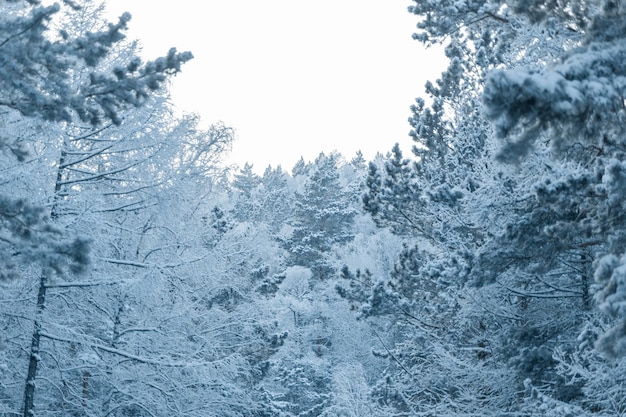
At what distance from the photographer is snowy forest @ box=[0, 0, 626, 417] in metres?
5.29

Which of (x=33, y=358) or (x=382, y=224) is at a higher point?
(x=382, y=224)

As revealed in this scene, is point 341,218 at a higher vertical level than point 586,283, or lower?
higher

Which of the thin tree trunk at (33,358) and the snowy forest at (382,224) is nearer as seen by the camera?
the snowy forest at (382,224)

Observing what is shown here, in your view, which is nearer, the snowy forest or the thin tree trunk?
the snowy forest

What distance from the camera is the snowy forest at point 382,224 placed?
208 inches

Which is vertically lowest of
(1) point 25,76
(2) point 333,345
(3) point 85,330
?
(2) point 333,345

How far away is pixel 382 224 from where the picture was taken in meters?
11.1

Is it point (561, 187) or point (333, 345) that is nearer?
point (561, 187)

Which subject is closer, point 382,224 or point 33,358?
point 33,358

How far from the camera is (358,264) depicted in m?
33.1

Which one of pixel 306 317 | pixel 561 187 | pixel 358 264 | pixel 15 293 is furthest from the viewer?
pixel 358 264

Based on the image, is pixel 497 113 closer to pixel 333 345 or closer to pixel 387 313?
pixel 387 313

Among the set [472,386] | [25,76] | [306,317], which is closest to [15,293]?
[25,76]

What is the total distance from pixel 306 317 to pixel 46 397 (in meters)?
21.9
